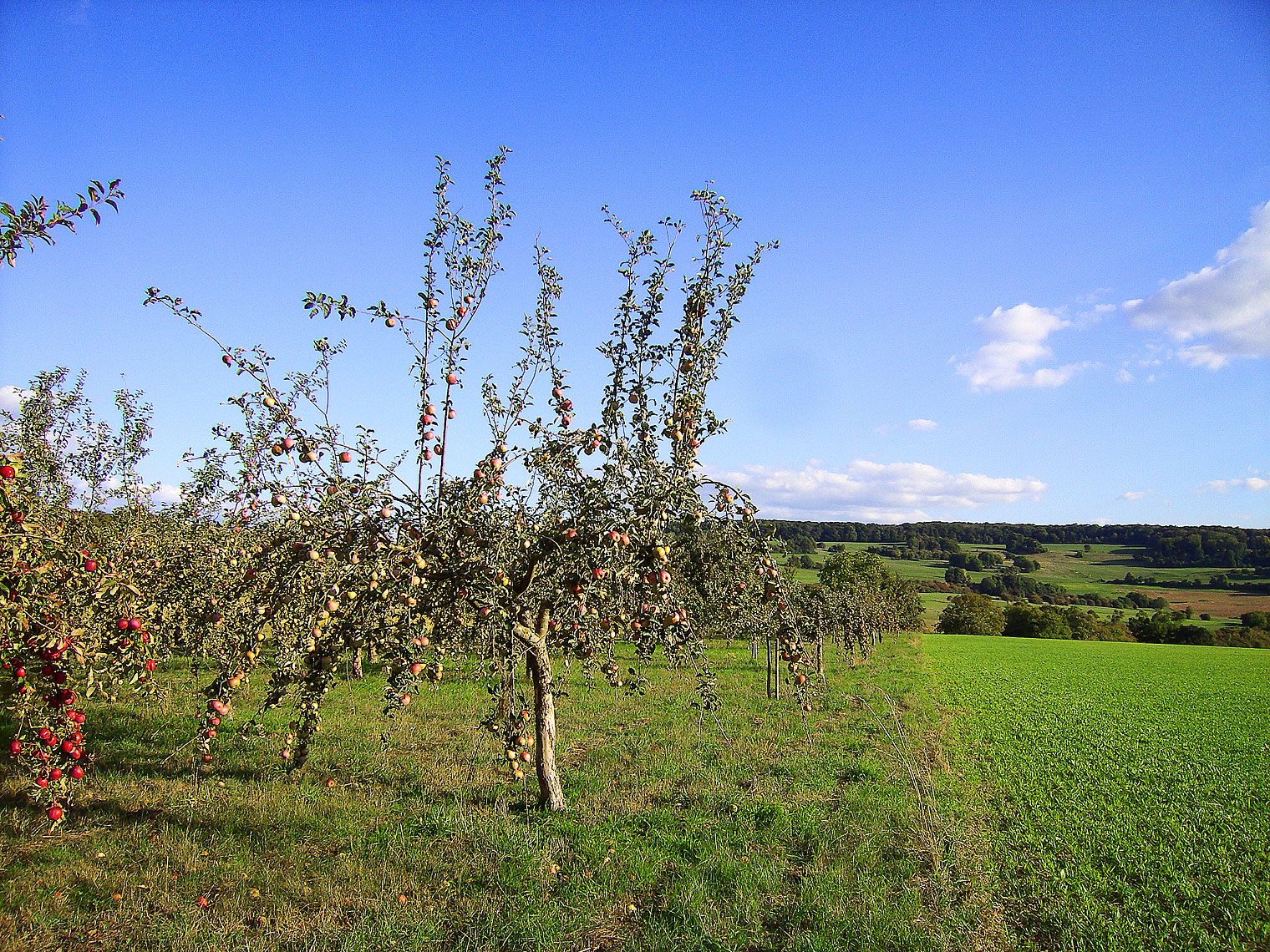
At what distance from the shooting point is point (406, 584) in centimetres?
456

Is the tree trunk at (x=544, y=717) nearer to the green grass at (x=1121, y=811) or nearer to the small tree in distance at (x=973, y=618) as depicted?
the green grass at (x=1121, y=811)

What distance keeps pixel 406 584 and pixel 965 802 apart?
8537 mm

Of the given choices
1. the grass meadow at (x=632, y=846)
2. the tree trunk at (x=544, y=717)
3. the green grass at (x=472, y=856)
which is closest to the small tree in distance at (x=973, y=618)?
the grass meadow at (x=632, y=846)

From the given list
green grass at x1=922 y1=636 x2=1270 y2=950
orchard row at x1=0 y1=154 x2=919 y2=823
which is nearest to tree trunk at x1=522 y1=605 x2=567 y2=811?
orchard row at x1=0 y1=154 x2=919 y2=823

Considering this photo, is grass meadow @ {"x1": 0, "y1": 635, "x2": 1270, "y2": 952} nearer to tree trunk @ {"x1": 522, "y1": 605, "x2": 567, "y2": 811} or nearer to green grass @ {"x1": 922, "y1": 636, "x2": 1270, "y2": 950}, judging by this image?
green grass @ {"x1": 922, "y1": 636, "x2": 1270, "y2": 950}

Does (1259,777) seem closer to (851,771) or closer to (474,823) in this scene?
(851,771)

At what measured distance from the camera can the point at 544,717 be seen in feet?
22.1

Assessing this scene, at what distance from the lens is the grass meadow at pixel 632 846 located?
4.88 m

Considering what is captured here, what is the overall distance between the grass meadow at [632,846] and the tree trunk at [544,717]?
0.26 metres

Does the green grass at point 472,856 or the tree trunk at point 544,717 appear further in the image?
the tree trunk at point 544,717

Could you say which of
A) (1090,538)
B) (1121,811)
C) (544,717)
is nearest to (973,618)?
(1090,538)

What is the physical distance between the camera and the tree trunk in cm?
652

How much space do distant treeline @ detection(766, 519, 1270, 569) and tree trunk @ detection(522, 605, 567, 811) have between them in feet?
242

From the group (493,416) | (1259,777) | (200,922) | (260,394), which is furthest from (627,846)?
(1259,777)
